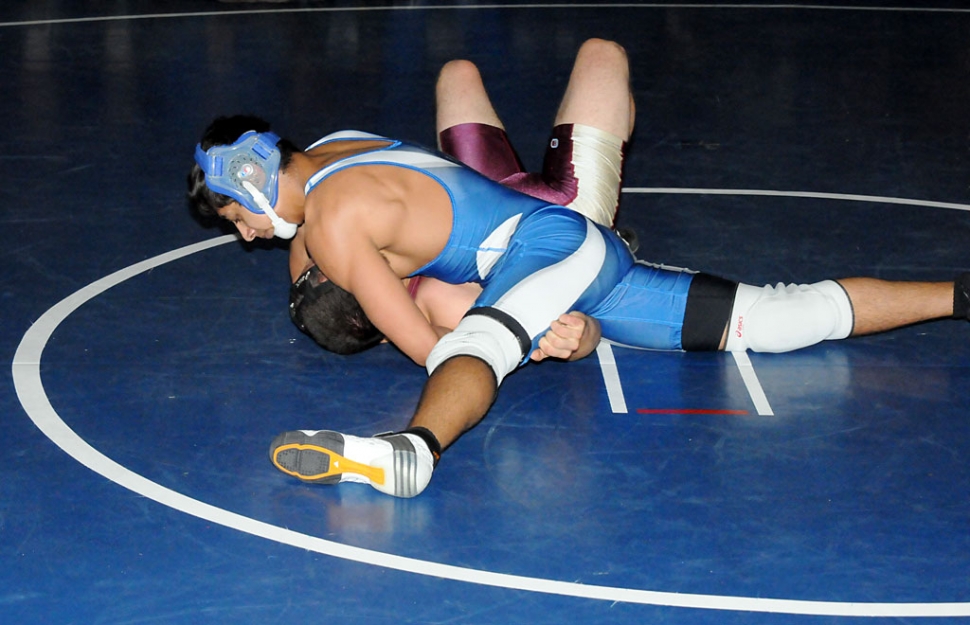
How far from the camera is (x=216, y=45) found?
8891mm

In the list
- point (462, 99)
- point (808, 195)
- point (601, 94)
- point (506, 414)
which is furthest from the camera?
point (808, 195)

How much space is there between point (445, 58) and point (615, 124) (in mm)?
3592

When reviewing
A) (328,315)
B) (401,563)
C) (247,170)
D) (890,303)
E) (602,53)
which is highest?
(602,53)

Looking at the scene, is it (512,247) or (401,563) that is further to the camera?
(512,247)

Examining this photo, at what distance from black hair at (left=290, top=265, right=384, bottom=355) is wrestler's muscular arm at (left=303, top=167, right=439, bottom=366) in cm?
32

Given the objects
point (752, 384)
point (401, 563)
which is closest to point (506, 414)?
point (752, 384)

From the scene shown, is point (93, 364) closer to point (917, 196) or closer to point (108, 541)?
point (108, 541)

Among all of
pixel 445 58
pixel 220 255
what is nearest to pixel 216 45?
pixel 445 58

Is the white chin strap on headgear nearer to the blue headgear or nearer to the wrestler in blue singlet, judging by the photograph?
the blue headgear

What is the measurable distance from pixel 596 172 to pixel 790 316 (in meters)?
0.99

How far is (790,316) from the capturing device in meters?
4.50

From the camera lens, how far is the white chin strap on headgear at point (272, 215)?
4062 millimetres

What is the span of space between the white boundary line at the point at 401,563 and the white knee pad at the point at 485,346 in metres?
0.70

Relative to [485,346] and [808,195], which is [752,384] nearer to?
[485,346]
